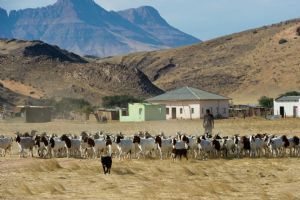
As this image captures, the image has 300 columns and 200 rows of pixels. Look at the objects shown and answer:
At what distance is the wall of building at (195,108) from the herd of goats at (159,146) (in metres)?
37.9

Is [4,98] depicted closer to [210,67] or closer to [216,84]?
[216,84]

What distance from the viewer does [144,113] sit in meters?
66.4

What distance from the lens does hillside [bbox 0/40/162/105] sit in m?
105

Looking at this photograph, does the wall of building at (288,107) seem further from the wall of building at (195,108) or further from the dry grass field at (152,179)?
the dry grass field at (152,179)

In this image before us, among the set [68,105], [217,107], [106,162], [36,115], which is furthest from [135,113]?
[106,162]

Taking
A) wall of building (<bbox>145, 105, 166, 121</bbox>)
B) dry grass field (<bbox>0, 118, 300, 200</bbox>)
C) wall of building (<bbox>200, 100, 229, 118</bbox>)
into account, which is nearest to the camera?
dry grass field (<bbox>0, 118, 300, 200</bbox>)

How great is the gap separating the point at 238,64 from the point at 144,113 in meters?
68.9

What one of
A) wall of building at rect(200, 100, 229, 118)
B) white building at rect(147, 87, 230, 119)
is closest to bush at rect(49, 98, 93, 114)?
white building at rect(147, 87, 230, 119)

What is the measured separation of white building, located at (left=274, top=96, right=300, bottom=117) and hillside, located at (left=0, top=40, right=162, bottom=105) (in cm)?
3727

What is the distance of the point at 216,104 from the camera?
71.3 meters

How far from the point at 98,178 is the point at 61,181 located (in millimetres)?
1337

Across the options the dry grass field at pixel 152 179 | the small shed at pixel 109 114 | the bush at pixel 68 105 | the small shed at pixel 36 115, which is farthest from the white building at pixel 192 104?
the dry grass field at pixel 152 179

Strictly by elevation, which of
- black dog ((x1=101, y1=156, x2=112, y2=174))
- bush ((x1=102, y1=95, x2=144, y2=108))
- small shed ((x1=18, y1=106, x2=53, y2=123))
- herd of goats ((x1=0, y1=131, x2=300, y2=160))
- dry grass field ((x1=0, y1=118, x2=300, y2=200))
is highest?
bush ((x1=102, y1=95, x2=144, y2=108))

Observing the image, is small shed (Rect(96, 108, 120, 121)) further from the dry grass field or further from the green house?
the dry grass field
